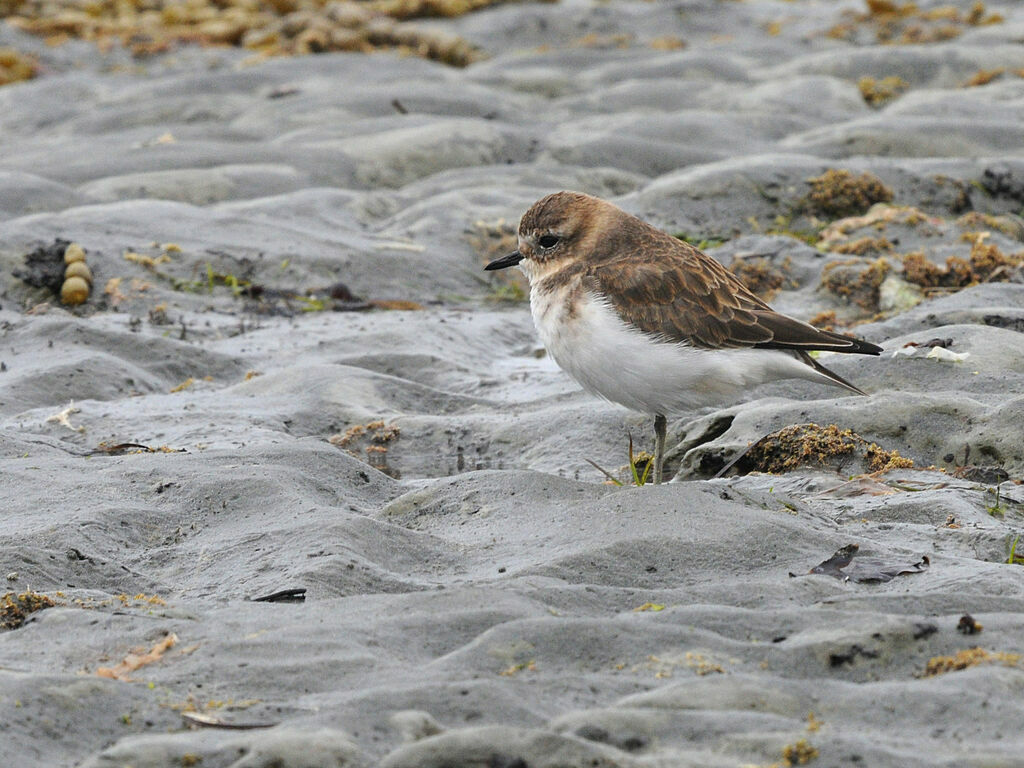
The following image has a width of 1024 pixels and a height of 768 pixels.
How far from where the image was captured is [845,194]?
413 inches

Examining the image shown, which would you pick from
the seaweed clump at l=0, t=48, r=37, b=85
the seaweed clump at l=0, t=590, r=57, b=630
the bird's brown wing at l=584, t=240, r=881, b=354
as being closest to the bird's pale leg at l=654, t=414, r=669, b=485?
the bird's brown wing at l=584, t=240, r=881, b=354

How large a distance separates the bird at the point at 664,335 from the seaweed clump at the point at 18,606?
257 centimetres

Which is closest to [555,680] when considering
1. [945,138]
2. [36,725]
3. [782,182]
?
[36,725]

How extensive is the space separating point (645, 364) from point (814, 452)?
95cm

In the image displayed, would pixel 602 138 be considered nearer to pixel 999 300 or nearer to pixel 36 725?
pixel 999 300

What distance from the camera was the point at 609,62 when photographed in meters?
15.7

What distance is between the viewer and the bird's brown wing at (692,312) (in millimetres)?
5719

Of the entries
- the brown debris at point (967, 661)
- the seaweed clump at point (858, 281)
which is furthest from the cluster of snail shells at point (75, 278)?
the brown debris at point (967, 661)

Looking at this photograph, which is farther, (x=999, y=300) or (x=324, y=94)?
(x=324, y=94)

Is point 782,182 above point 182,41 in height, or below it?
below

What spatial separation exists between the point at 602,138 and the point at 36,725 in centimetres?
974

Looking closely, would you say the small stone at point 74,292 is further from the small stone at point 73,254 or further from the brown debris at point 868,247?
the brown debris at point 868,247

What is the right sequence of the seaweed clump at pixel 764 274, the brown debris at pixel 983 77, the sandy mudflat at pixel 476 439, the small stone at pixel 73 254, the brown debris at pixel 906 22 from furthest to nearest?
the brown debris at pixel 906 22, the brown debris at pixel 983 77, the seaweed clump at pixel 764 274, the small stone at pixel 73 254, the sandy mudflat at pixel 476 439

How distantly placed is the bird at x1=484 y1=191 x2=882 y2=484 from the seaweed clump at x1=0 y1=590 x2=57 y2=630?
257 centimetres
